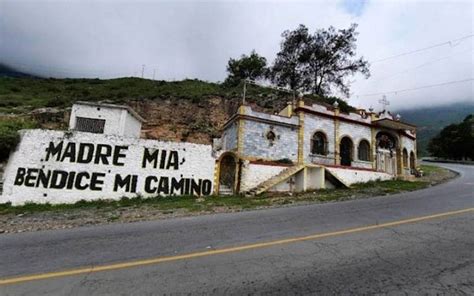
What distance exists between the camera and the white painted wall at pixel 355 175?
20.3 m

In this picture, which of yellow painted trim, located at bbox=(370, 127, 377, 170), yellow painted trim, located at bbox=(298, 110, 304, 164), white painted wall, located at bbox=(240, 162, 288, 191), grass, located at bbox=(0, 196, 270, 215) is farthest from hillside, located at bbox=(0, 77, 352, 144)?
grass, located at bbox=(0, 196, 270, 215)

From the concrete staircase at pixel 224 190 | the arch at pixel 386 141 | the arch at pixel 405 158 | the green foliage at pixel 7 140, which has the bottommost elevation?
the concrete staircase at pixel 224 190

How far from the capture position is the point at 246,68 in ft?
157

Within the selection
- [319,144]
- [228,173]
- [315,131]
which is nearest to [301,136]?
[315,131]

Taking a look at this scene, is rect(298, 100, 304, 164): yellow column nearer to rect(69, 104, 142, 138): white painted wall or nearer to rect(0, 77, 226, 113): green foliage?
rect(69, 104, 142, 138): white painted wall

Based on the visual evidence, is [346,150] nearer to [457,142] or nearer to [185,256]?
[185,256]

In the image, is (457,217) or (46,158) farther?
(46,158)

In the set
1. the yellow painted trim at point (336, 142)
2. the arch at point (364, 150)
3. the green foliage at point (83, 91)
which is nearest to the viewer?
the yellow painted trim at point (336, 142)

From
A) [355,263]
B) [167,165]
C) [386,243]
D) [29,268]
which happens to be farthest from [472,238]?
[167,165]

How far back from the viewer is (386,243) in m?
6.19

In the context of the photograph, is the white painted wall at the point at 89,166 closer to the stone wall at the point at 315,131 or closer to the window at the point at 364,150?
the stone wall at the point at 315,131

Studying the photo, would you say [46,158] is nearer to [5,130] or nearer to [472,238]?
[5,130]

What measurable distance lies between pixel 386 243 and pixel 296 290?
319cm

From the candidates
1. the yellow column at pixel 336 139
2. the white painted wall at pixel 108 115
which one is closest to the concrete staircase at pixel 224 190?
the white painted wall at pixel 108 115
